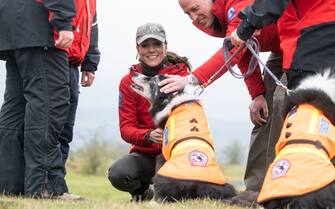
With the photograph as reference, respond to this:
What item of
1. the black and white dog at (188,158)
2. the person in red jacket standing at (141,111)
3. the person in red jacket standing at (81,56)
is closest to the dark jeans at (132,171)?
the person in red jacket standing at (141,111)

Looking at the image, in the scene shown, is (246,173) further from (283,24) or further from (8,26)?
(8,26)

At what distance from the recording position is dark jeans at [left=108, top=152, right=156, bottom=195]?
495 centimetres

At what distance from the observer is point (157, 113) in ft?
14.8

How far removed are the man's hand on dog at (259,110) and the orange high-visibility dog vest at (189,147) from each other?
2.41ft

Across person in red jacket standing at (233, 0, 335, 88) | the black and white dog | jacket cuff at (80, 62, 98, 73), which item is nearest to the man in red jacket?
the black and white dog

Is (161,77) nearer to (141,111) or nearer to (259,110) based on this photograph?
(141,111)

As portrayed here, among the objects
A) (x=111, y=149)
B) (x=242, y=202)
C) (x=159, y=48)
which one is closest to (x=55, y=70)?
(x=159, y=48)

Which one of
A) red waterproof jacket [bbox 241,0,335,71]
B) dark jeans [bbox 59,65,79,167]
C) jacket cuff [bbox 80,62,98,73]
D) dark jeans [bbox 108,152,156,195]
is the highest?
red waterproof jacket [bbox 241,0,335,71]

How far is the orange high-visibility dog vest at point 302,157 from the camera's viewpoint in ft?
10.0

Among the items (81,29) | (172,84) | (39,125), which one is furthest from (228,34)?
(39,125)

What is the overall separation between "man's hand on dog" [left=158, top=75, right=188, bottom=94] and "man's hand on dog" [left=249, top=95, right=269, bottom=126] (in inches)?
28.5

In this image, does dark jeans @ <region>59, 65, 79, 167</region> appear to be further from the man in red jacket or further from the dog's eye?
the man in red jacket

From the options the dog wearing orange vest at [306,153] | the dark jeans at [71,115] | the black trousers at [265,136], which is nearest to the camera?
the dog wearing orange vest at [306,153]

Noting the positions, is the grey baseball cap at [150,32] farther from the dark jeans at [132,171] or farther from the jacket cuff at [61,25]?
the dark jeans at [132,171]
